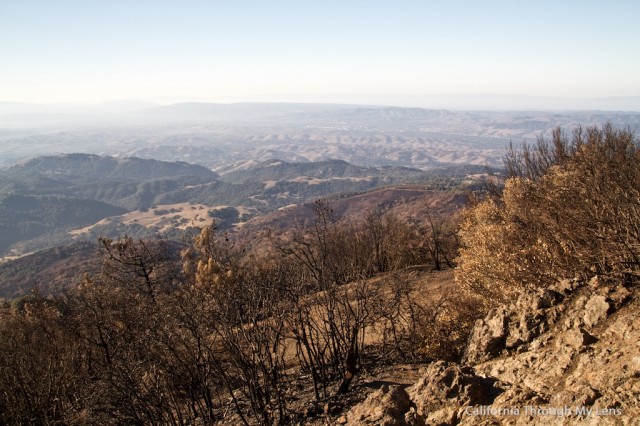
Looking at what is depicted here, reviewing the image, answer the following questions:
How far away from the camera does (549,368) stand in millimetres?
8594

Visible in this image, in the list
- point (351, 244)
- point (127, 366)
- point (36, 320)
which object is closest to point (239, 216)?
point (351, 244)

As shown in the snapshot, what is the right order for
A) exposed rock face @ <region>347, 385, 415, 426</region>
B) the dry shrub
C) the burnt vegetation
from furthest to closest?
the burnt vegetation < the dry shrub < exposed rock face @ <region>347, 385, 415, 426</region>

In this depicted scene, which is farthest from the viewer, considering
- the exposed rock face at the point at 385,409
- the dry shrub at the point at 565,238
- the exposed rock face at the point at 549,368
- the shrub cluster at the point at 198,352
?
the shrub cluster at the point at 198,352

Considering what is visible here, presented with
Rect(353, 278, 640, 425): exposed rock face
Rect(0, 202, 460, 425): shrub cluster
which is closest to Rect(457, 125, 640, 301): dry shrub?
Rect(353, 278, 640, 425): exposed rock face

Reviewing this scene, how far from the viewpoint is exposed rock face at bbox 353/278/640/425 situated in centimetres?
665

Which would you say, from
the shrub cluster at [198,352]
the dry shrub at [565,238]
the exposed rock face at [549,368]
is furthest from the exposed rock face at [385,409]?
the dry shrub at [565,238]

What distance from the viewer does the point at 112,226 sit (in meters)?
182

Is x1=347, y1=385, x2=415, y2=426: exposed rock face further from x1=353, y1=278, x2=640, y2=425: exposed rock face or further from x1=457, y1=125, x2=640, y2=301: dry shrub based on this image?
x1=457, y1=125, x2=640, y2=301: dry shrub

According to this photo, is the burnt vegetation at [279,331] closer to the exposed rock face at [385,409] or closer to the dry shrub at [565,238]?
the dry shrub at [565,238]

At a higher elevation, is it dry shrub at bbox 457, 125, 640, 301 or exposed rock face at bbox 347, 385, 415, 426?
dry shrub at bbox 457, 125, 640, 301

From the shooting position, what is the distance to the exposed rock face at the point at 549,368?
665 centimetres

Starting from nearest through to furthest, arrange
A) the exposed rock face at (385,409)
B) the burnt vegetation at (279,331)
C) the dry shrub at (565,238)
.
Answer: the exposed rock face at (385,409) < the dry shrub at (565,238) < the burnt vegetation at (279,331)

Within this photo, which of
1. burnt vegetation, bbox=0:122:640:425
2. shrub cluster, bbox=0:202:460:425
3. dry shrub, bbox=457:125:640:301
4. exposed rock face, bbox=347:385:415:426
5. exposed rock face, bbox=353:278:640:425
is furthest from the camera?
shrub cluster, bbox=0:202:460:425

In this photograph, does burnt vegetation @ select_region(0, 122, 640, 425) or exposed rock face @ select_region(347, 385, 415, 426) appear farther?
burnt vegetation @ select_region(0, 122, 640, 425)
